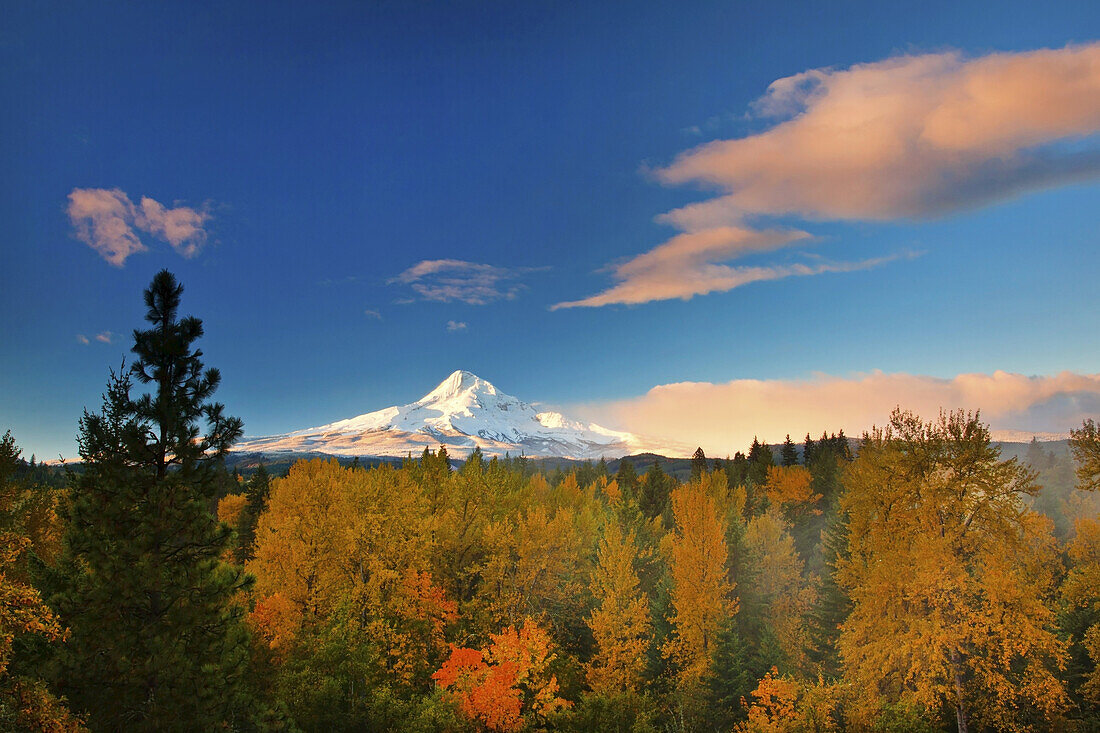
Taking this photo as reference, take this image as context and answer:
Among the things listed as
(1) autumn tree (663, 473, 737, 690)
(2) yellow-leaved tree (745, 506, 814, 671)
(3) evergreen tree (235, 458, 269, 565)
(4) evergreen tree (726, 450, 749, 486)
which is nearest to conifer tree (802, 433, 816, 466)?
(4) evergreen tree (726, 450, 749, 486)

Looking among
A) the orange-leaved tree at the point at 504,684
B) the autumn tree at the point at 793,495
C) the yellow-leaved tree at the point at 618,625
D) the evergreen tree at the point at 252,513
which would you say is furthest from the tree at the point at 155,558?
the autumn tree at the point at 793,495

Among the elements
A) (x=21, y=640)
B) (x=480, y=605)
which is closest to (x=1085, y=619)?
(x=480, y=605)

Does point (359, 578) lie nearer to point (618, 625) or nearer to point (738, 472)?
point (618, 625)

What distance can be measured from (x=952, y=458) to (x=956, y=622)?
250 inches

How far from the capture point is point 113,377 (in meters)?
15.7

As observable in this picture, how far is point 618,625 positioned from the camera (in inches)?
1287

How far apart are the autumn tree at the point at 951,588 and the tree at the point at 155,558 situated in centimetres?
2423

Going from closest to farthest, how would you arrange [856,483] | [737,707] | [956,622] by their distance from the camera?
[956,622], [856,483], [737,707]

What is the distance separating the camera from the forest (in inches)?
594

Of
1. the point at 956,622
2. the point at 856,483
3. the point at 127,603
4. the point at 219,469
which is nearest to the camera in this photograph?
the point at 127,603

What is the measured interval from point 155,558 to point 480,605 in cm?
2295

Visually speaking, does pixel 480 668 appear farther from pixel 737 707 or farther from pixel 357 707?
pixel 737 707

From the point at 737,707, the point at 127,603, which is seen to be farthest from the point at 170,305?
the point at 737,707

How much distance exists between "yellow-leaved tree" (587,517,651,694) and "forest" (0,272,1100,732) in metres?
0.16
